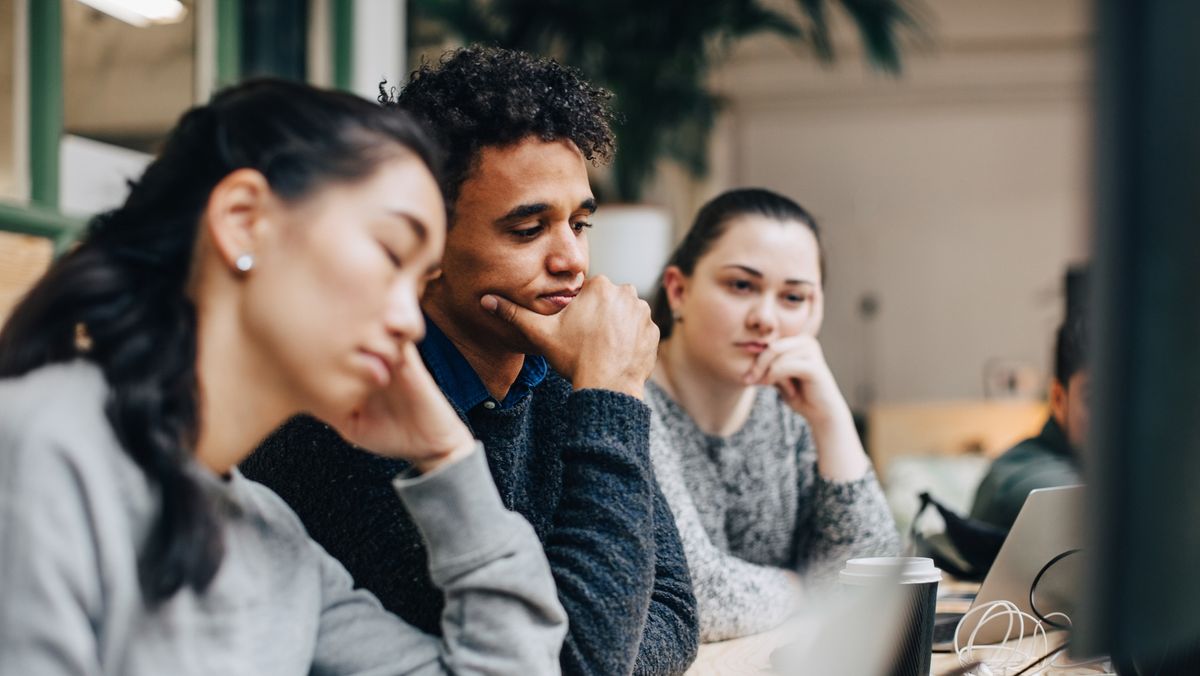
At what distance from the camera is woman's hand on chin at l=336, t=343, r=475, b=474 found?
2.74ft

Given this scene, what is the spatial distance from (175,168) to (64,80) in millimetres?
1420

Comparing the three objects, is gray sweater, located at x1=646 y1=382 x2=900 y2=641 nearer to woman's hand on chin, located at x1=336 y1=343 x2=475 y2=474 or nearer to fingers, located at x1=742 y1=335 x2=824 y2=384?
fingers, located at x1=742 y1=335 x2=824 y2=384

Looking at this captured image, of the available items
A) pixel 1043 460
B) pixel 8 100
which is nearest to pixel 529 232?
pixel 1043 460

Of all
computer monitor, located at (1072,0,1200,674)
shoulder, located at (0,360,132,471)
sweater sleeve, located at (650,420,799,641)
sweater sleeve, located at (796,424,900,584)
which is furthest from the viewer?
sweater sleeve, located at (796,424,900,584)

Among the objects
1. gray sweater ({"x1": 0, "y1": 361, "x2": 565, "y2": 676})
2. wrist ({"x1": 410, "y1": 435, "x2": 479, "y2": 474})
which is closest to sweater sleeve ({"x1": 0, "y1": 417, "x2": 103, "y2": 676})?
gray sweater ({"x1": 0, "y1": 361, "x2": 565, "y2": 676})

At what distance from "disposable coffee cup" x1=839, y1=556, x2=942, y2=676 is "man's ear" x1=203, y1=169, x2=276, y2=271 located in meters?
0.61

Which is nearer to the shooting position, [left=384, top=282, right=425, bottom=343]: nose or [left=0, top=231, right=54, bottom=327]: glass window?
[left=384, top=282, right=425, bottom=343]: nose

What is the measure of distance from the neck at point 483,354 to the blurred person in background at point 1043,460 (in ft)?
2.67

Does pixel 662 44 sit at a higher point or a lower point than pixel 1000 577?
higher

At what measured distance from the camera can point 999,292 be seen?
618cm

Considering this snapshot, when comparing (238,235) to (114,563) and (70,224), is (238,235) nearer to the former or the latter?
(114,563)

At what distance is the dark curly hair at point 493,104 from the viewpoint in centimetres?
115

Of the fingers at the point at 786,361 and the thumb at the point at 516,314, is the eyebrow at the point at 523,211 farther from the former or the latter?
the fingers at the point at 786,361

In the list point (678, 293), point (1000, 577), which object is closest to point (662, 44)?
point (678, 293)
